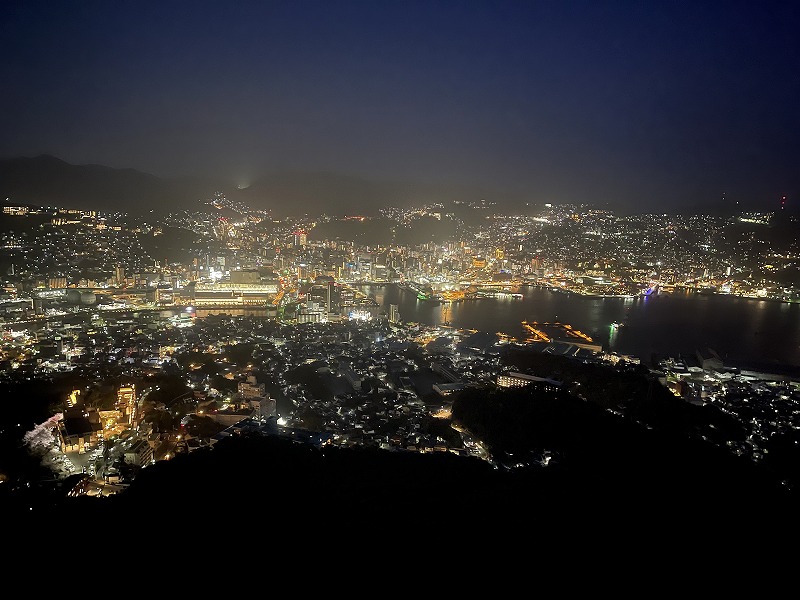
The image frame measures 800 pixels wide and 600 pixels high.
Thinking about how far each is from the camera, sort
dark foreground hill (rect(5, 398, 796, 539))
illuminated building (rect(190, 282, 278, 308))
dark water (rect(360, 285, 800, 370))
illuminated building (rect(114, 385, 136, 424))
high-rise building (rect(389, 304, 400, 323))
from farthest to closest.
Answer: illuminated building (rect(190, 282, 278, 308)), high-rise building (rect(389, 304, 400, 323)), dark water (rect(360, 285, 800, 370)), illuminated building (rect(114, 385, 136, 424)), dark foreground hill (rect(5, 398, 796, 539))

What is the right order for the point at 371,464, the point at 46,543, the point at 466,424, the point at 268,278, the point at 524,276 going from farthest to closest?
1. the point at 524,276
2. the point at 268,278
3. the point at 466,424
4. the point at 371,464
5. the point at 46,543

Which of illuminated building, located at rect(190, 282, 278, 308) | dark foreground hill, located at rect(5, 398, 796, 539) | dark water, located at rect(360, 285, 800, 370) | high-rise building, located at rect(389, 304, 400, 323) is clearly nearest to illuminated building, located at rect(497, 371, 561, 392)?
dark foreground hill, located at rect(5, 398, 796, 539)

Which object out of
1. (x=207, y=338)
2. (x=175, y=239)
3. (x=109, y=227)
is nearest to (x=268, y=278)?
(x=175, y=239)

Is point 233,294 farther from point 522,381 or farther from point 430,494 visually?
point 430,494

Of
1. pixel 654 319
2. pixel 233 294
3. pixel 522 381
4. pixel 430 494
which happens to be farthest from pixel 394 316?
pixel 430 494

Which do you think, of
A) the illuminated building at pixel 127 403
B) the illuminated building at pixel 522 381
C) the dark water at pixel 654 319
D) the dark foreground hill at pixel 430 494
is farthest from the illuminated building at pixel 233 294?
the dark foreground hill at pixel 430 494

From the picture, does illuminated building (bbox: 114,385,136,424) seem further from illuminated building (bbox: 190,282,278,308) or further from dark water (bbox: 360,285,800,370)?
dark water (bbox: 360,285,800,370)

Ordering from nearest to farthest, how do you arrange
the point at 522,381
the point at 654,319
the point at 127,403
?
the point at 127,403 → the point at 522,381 → the point at 654,319

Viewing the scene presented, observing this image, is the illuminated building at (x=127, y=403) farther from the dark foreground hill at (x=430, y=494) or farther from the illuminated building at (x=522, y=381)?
the illuminated building at (x=522, y=381)

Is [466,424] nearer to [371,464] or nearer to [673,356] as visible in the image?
[371,464]
